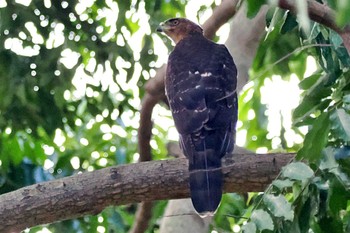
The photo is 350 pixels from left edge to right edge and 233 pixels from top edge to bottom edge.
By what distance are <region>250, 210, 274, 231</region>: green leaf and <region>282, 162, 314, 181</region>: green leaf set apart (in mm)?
123

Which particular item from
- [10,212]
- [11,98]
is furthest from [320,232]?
[11,98]

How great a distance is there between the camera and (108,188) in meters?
3.09

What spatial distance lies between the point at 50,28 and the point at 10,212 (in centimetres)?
201

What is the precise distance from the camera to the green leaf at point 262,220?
7.31ft

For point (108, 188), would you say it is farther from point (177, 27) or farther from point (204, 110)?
point (177, 27)

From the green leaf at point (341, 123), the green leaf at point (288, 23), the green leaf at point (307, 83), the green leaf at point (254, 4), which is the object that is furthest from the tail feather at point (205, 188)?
the green leaf at point (254, 4)

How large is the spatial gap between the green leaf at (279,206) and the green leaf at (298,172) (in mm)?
66

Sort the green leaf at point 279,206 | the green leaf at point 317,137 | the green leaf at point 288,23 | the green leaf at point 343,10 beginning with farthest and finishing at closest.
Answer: the green leaf at point 288,23
the green leaf at point 317,137
the green leaf at point 279,206
the green leaf at point 343,10

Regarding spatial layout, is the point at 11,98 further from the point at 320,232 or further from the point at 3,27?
the point at 320,232

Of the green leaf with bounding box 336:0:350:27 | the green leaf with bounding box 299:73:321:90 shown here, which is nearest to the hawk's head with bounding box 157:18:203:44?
the green leaf with bounding box 299:73:321:90

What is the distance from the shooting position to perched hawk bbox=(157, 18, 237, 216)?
318cm

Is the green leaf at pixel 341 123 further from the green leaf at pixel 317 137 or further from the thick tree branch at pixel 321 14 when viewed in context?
the thick tree branch at pixel 321 14

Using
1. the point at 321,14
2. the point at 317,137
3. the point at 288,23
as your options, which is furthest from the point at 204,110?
the point at 317,137

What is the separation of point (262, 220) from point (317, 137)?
0.95 ft
